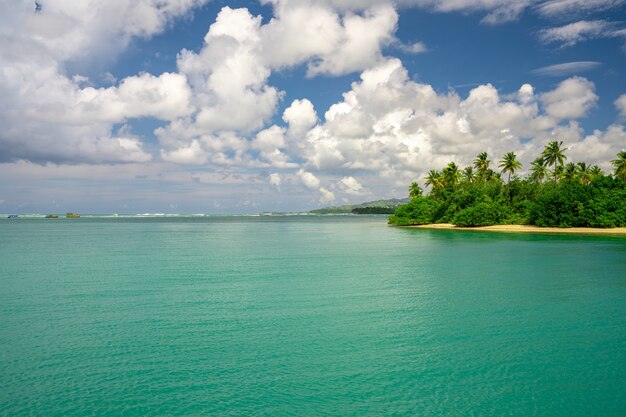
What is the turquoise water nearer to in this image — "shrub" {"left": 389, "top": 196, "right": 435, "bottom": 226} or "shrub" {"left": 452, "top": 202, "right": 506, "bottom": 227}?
"shrub" {"left": 452, "top": 202, "right": 506, "bottom": 227}

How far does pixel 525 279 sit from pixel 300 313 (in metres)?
19.9

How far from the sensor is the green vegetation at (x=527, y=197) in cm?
8750

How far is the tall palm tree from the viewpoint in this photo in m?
137

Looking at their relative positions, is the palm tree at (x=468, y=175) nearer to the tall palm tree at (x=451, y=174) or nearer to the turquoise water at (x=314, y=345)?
the tall palm tree at (x=451, y=174)

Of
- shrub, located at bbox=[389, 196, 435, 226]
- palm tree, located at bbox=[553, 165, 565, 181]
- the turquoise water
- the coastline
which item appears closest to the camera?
the turquoise water

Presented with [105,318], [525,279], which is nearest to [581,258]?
[525,279]

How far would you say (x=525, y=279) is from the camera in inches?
1313

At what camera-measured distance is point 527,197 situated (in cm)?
11681

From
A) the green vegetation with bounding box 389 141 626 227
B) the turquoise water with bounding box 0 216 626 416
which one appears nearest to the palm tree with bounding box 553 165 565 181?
the green vegetation with bounding box 389 141 626 227

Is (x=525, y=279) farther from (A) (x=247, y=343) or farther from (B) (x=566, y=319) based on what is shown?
(A) (x=247, y=343)

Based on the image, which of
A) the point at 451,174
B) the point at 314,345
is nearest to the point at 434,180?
the point at 451,174

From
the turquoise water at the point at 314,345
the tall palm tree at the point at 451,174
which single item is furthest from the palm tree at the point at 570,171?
the turquoise water at the point at 314,345

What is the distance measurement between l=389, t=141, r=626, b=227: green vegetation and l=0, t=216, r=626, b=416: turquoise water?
61869 mm

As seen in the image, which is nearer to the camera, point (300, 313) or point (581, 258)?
point (300, 313)
